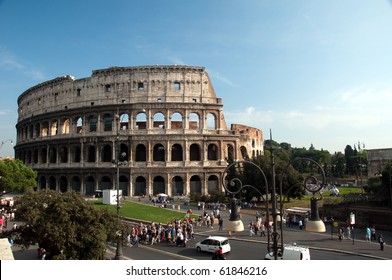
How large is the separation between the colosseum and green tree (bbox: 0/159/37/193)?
27.4ft

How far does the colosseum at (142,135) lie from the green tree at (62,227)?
980 inches

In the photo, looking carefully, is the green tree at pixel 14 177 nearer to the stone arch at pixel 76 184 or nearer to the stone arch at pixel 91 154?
the stone arch at pixel 76 184

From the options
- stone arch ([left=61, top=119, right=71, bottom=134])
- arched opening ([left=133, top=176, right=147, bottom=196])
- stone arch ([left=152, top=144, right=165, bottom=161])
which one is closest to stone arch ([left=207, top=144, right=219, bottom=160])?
stone arch ([left=152, top=144, right=165, bottom=161])

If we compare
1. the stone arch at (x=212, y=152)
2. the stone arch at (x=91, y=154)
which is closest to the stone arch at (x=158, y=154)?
the stone arch at (x=212, y=152)

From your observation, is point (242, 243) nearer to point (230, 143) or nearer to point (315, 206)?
point (315, 206)

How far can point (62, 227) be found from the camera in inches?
385

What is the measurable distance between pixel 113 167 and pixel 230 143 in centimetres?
1408

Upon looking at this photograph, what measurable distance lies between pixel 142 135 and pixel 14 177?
43.6 ft

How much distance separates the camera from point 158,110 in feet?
120

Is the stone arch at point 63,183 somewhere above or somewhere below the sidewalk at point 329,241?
above

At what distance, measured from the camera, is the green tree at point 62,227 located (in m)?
9.75

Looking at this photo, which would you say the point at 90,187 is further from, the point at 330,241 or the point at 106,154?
the point at 330,241

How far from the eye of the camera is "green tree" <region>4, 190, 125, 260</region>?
32.0ft

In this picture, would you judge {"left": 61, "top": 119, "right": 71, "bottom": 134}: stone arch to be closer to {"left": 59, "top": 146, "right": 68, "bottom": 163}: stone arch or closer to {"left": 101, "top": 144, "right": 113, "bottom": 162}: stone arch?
{"left": 59, "top": 146, "right": 68, "bottom": 163}: stone arch
